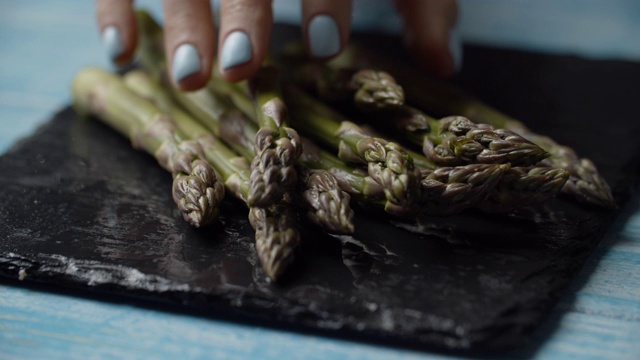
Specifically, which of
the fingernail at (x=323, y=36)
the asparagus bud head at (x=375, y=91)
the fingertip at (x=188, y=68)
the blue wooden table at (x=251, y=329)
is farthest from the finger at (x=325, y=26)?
the blue wooden table at (x=251, y=329)

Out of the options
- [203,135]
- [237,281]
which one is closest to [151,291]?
[237,281]

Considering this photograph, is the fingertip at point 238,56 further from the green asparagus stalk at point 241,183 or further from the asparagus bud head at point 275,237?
the asparagus bud head at point 275,237

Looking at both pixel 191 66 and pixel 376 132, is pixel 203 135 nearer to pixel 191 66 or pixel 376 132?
pixel 191 66

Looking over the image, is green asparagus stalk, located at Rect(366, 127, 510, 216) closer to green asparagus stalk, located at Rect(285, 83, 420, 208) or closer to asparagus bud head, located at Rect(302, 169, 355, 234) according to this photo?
green asparagus stalk, located at Rect(285, 83, 420, 208)

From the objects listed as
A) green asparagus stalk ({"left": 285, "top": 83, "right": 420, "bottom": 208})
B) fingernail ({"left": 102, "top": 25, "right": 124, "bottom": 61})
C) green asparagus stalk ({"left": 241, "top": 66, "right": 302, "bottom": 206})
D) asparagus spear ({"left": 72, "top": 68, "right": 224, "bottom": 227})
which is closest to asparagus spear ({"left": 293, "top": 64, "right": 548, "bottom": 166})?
green asparagus stalk ({"left": 285, "top": 83, "right": 420, "bottom": 208})

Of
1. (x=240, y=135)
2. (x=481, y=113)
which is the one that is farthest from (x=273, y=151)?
(x=481, y=113)
